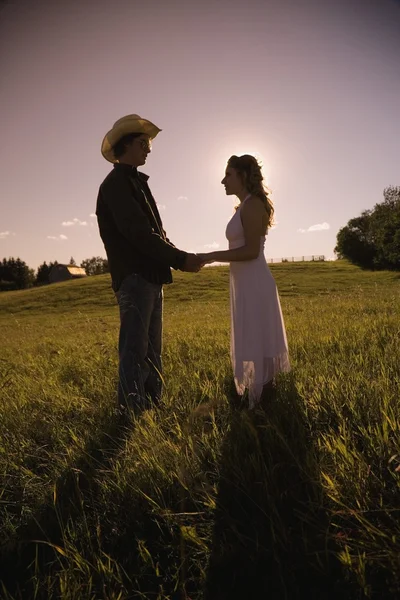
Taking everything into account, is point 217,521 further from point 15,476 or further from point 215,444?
point 15,476

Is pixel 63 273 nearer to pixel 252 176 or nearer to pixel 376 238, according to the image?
pixel 376 238

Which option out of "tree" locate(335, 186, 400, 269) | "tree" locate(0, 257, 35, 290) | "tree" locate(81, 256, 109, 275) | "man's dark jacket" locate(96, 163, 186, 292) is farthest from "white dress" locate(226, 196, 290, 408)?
"tree" locate(81, 256, 109, 275)

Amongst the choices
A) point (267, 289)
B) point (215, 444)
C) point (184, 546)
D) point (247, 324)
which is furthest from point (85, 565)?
point (267, 289)

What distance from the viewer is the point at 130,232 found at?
352 centimetres

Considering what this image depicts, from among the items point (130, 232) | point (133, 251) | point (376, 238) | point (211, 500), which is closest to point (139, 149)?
point (130, 232)

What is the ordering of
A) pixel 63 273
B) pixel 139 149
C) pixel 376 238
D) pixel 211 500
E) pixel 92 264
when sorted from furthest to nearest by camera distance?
pixel 92 264
pixel 63 273
pixel 376 238
pixel 139 149
pixel 211 500

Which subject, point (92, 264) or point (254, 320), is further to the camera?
point (92, 264)

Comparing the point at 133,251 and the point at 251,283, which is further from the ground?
→ the point at 133,251

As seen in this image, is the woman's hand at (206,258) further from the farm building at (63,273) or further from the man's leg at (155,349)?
the farm building at (63,273)

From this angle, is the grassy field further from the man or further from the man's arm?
the man's arm

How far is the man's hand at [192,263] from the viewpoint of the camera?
3887 millimetres

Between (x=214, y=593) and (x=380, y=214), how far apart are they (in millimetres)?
72656

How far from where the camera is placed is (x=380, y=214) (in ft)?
211

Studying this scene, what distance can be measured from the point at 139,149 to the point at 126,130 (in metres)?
0.22
